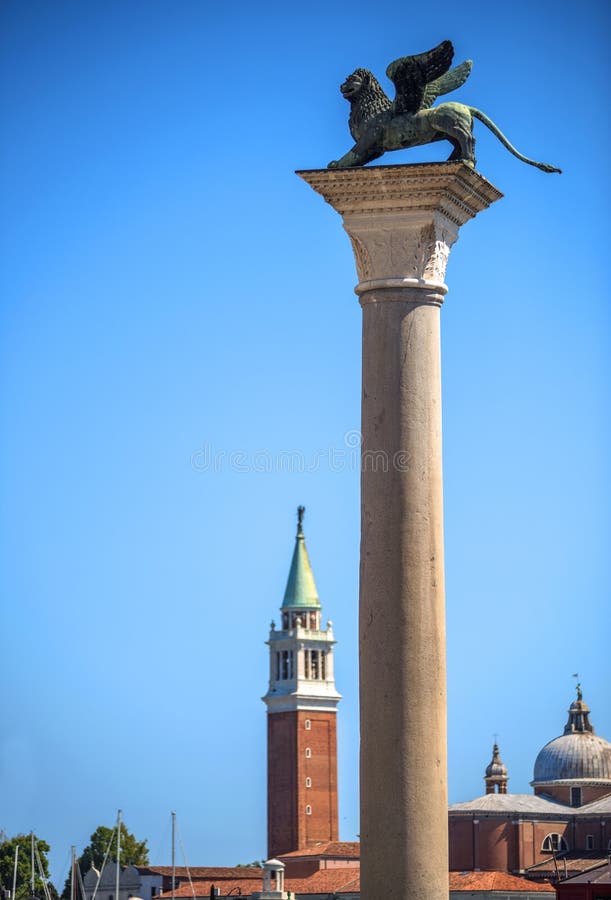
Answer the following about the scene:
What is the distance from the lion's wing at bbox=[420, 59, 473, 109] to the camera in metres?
14.5

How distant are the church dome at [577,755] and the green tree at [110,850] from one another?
91.3ft

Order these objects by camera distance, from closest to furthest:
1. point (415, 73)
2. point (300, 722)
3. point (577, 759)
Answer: point (415, 73) → point (577, 759) → point (300, 722)

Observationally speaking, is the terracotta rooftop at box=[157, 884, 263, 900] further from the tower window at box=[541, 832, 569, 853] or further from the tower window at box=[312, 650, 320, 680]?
the tower window at box=[312, 650, 320, 680]

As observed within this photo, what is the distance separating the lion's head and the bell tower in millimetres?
100375

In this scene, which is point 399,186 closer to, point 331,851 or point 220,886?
point 220,886

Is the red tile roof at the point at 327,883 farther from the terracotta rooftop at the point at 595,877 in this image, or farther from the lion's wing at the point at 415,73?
the lion's wing at the point at 415,73

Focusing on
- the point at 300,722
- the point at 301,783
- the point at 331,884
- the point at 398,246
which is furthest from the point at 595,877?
the point at 300,722

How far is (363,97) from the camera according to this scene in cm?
1452

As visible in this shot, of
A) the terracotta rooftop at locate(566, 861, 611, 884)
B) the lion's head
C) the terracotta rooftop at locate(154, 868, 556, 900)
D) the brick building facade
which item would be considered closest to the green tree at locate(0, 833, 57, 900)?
the terracotta rooftop at locate(154, 868, 556, 900)

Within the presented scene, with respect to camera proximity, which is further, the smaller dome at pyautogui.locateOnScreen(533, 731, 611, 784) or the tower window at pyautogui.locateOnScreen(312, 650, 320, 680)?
the tower window at pyautogui.locateOnScreen(312, 650, 320, 680)

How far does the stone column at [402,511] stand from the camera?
1327 centimetres

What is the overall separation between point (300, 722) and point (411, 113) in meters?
104

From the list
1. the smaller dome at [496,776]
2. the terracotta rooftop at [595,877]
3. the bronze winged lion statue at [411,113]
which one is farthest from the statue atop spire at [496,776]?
the bronze winged lion statue at [411,113]

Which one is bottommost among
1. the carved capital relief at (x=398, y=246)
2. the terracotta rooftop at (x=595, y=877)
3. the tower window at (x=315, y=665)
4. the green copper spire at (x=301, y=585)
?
the terracotta rooftop at (x=595, y=877)
